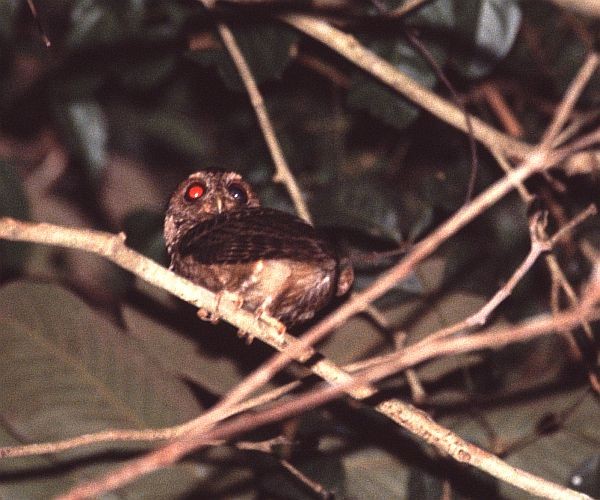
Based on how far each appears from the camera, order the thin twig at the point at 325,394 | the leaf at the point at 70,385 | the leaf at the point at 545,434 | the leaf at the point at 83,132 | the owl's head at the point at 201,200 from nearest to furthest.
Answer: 1. the thin twig at the point at 325,394
2. the owl's head at the point at 201,200
3. the leaf at the point at 70,385
4. the leaf at the point at 545,434
5. the leaf at the point at 83,132

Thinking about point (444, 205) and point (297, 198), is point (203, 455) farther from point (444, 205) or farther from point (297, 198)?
point (444, 205)

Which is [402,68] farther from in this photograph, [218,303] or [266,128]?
[218,303]

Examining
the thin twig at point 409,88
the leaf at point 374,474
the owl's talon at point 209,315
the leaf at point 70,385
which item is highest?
the thin twig at point 409,88

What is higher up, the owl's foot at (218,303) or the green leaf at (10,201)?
the green leaf at (10,201)

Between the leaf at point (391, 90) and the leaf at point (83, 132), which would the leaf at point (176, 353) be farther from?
the leaf at point (391, 90)

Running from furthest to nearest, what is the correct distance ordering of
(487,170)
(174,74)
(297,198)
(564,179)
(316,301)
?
1. (174,74)
2. (487,170)
3. (564,179)
4. (297,198)
5. (316,301)

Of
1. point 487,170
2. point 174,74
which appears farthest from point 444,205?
point 174,74

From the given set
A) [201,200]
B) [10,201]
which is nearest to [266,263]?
[201,200]

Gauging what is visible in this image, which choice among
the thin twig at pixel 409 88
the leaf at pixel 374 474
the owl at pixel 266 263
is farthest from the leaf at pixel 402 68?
the leaf at pixel 374 474
